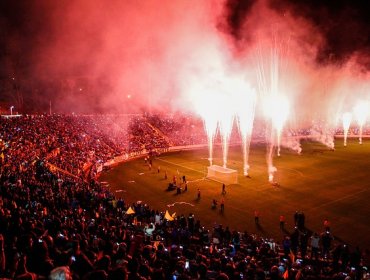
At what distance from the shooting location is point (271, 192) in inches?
980

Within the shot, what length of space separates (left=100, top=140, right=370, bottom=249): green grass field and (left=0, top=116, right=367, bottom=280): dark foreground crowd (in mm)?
2186

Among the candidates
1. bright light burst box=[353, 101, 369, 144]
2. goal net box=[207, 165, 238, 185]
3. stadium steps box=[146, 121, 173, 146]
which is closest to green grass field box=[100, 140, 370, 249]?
goal net box=[207, 165, 238, 185]

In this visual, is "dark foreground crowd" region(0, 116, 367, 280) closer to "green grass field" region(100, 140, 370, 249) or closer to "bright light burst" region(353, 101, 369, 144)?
"green grass field" region(100, 140, 370, 249)

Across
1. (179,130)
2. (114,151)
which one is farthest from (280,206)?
(179,130)

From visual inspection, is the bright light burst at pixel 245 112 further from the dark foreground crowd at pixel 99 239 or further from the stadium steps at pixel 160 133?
the dark foreground crowd at pixel 99 239

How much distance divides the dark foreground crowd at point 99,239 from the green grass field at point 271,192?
219cm

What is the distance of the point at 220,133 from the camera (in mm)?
58750

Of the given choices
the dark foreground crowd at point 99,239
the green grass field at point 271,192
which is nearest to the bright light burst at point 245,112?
the green grass field at point 271,192

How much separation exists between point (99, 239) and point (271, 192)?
63.6ft

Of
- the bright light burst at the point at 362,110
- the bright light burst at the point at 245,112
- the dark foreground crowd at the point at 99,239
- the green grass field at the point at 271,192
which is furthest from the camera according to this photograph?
the bright light burst at the point at 362,110

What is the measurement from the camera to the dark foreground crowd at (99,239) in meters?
4.56

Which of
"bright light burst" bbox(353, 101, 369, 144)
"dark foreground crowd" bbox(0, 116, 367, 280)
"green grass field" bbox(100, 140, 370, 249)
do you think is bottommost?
"green grass field" bbox(100, 140, 370, 249)

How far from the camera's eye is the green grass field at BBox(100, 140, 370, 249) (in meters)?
19.0

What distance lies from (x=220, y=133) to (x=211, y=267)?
171 ft
